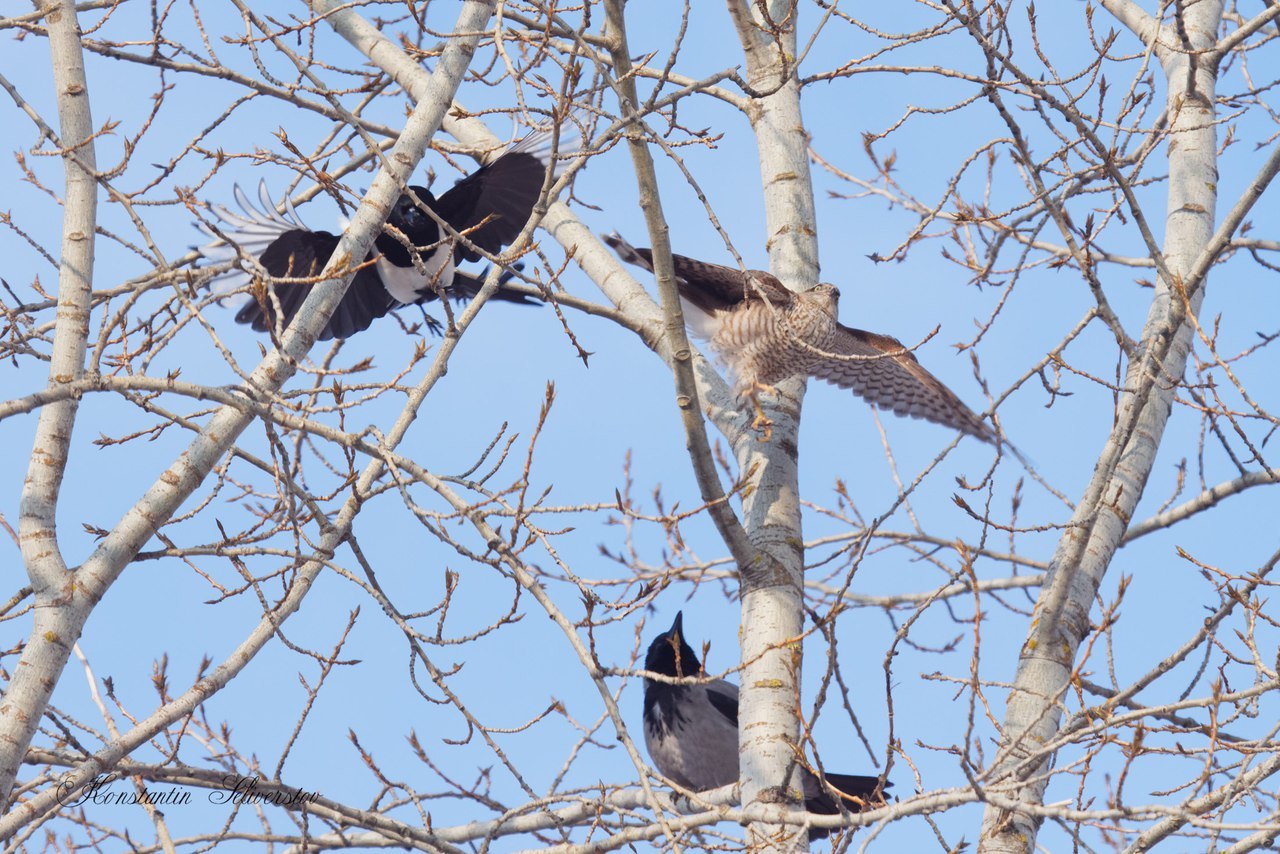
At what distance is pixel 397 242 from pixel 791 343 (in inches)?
65.3

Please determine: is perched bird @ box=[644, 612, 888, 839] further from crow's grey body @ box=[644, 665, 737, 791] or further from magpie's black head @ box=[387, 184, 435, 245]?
magpie's black head @ box=[387, 184, 435, 245]

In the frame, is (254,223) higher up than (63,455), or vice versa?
(254,223)

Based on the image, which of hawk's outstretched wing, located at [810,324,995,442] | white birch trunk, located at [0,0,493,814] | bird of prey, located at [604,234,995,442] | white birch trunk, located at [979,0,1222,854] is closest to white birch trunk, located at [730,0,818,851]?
bird of prey, located at [604,234,995,442]

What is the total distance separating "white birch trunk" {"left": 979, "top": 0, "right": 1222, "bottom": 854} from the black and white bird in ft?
7.93

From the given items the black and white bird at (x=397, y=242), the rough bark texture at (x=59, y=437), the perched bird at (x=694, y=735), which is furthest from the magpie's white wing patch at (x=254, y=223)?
the perched bird at (x=694, y=735)

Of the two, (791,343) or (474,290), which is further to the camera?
(474,290)

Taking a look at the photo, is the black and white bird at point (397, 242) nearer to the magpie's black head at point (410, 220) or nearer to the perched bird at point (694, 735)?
the magpie's black head at point (410, 220)

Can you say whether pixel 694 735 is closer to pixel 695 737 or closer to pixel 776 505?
pixel 695 737

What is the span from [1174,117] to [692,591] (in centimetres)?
279

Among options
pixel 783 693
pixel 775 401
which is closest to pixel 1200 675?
pixel 783 693

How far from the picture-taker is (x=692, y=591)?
19.0 feet

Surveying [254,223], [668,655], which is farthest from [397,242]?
[668,655]

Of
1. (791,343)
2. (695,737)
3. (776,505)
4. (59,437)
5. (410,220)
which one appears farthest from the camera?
(410,220)

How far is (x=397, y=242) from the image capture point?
205 inches
